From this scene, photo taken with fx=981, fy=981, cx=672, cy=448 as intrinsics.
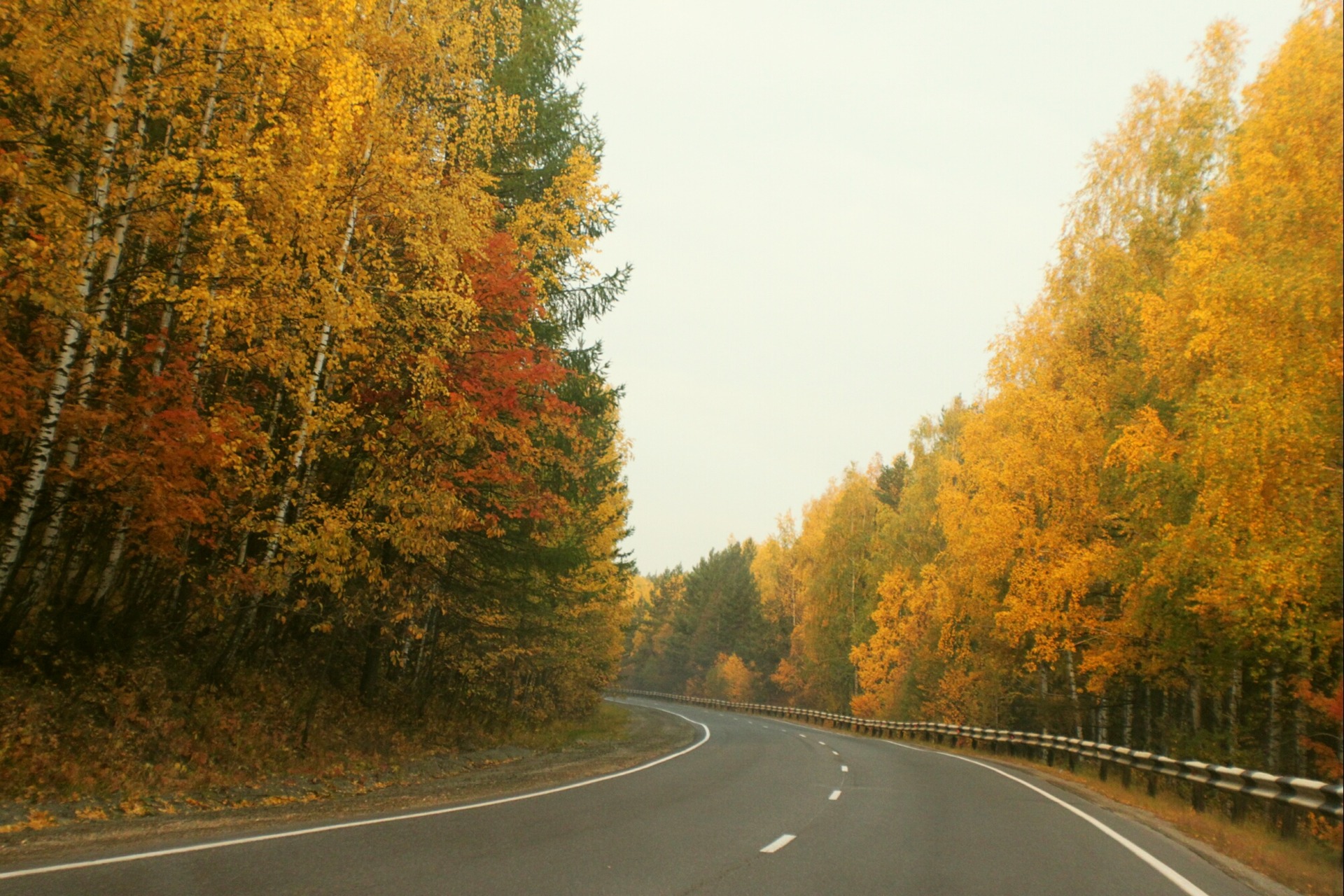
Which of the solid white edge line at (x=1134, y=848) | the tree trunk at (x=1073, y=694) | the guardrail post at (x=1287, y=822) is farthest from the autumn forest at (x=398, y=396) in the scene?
the solid white edge line at (x=1134, y=848)

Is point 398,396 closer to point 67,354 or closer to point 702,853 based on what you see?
point 67,354

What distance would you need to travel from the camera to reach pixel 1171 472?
18.7 metres

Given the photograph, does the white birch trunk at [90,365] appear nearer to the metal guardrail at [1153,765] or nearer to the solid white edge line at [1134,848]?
the solid white edge line at [1134,848]

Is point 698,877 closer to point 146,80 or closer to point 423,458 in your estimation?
point 423,458

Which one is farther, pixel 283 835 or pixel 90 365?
pixel 90 365

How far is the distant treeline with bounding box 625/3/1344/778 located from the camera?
1388 centimetres

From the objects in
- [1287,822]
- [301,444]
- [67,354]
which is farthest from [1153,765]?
[67,354]

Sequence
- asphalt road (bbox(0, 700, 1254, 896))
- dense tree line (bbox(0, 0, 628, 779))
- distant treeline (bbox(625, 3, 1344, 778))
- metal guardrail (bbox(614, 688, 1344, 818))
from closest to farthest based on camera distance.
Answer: asphalt road (bbox(0, 700, 1254, 896))
metal guardrail (bbox(614, 688, 1344, 818))
dense tree line (bbox(0, 0, 628, 779))
distant treeline (bbox(625, 3, 1344, 778))

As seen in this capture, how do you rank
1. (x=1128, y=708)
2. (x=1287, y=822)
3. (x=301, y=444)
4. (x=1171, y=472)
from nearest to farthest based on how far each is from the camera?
1. (x=1287, y=822)
2. (x=301, y=444)
3. (x=1171, y=472)
4. (x=1128, y=708)

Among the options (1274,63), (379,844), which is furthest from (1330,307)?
(379,844)

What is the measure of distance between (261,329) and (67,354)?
2922 mm

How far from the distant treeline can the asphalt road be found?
5271mm

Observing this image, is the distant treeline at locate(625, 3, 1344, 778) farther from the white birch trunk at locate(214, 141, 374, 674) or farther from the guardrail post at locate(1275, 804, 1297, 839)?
the white birch trunk at locate(214, 141, 374, 674)

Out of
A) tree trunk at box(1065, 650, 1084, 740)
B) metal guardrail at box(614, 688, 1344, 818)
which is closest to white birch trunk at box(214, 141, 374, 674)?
metal guardrail at box(614, 688, 1344, 818)
